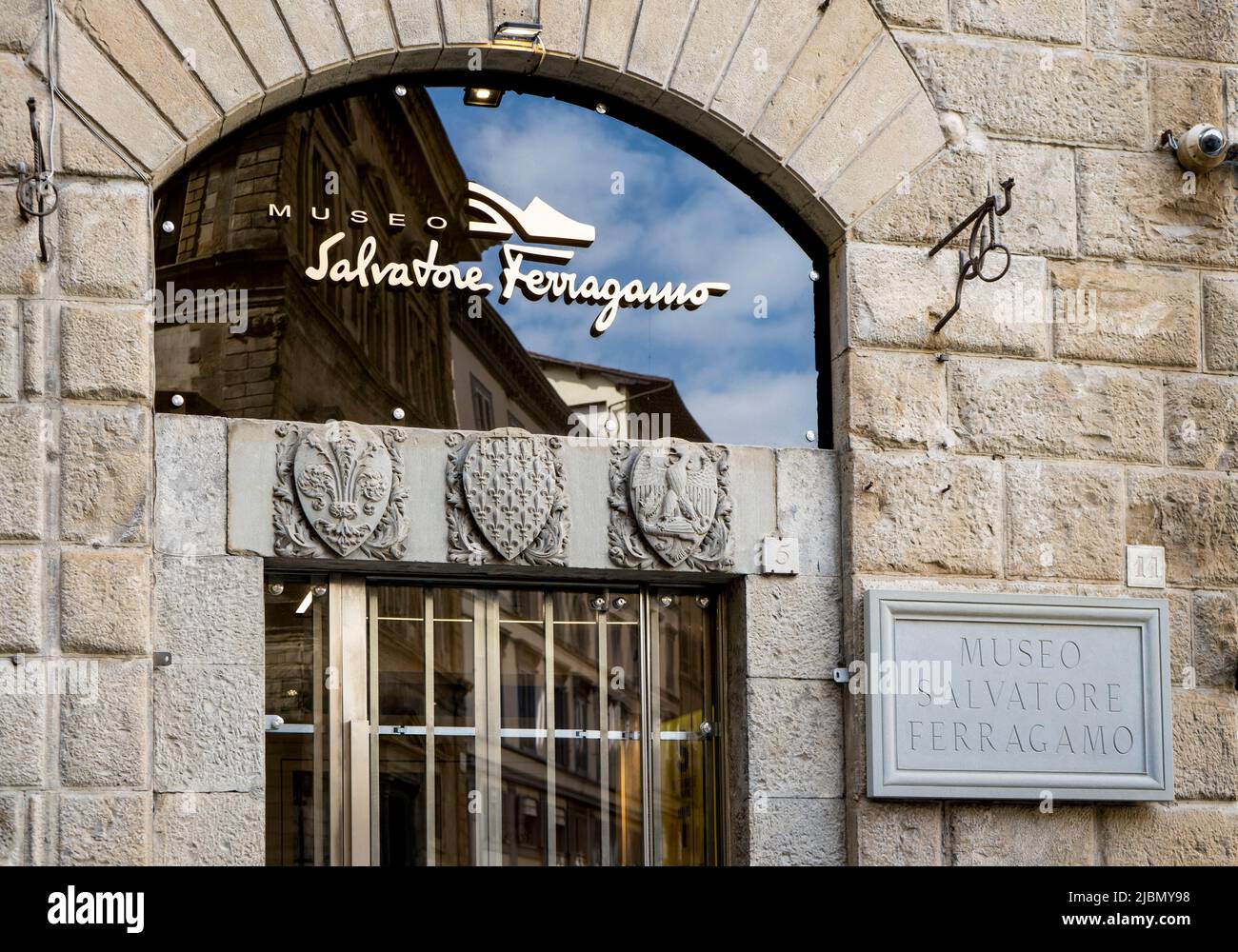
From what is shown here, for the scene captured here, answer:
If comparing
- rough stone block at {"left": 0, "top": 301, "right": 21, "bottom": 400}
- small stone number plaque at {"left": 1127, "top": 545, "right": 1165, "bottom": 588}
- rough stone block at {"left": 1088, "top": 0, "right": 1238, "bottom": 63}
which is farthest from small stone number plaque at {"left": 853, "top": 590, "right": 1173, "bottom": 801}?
rough stone block at {"left": 0, "top": 301, "right": 21, "bottom": 400}

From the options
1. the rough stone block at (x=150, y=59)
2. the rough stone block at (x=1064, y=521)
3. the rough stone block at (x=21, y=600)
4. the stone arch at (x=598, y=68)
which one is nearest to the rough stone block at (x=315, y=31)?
the stone arch at (x=598, y=68)

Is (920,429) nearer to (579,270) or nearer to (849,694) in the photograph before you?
(849,694)

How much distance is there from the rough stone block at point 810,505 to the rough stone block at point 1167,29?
2776 mm

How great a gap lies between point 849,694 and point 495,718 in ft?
5.76

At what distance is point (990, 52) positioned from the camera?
8977 mm

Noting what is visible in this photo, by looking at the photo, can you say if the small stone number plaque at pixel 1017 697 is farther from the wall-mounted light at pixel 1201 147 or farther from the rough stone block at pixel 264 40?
the rough stone block at pixel 264 40

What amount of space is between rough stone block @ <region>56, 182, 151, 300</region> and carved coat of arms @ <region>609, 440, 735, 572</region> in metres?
2.46

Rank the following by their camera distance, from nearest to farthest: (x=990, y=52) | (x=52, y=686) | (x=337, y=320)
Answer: (x=52, y=686)
(x=337, y=320)
(x=990, y=52)

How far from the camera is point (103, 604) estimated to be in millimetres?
7527

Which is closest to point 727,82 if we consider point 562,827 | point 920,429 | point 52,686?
point 920,429

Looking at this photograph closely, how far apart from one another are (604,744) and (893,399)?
2.28 metres

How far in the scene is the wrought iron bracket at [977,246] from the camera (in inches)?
328

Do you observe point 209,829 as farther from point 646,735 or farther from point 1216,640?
point 1216,640

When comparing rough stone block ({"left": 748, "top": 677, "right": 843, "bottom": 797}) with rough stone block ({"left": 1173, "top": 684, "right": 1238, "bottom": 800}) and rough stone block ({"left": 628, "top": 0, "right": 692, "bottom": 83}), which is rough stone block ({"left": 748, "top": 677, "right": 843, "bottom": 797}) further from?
rough stone block ({"left": 628, "top": 0, "right": 692, "bottom": 83})
